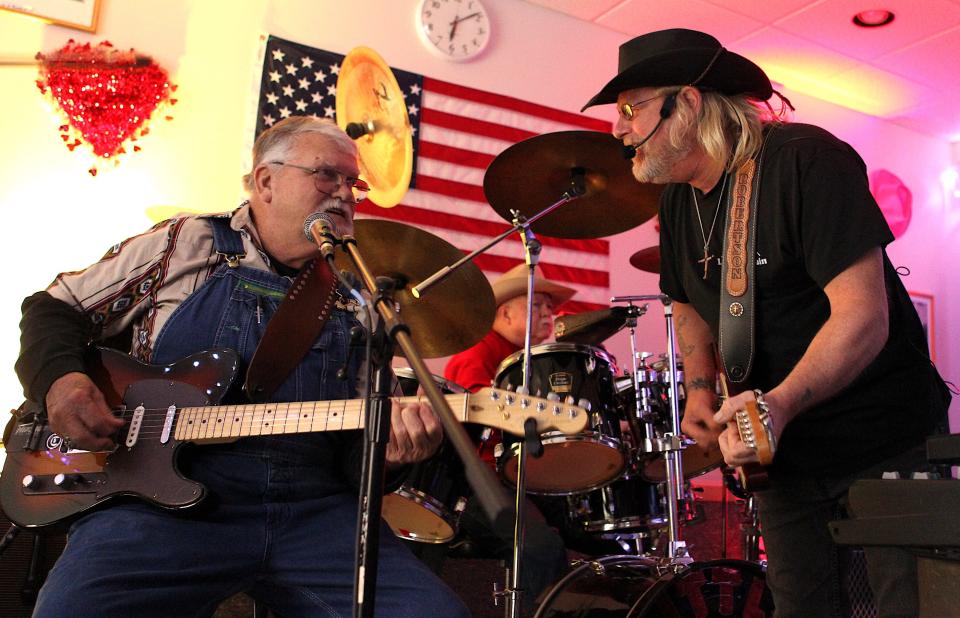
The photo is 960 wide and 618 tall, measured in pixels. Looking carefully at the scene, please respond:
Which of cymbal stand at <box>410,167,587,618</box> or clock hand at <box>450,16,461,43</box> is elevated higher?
clock hand at <box>450,16,461,43</box>

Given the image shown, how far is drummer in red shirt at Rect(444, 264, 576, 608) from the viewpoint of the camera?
3.68 m

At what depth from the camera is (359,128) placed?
384 cm

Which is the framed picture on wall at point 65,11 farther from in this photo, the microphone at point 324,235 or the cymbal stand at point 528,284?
the microphone at point 324,235

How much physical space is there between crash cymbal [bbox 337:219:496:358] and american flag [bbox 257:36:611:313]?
188 cm

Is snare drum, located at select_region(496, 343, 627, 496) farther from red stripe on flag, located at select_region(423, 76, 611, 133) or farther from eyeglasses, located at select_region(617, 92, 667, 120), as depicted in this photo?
red stripe on flag, located at select_region(423, 76, 611, 133)

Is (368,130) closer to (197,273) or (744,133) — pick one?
(197,273)

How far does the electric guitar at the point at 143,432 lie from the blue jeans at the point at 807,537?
108 cm

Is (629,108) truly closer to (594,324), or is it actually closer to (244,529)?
(594,324)

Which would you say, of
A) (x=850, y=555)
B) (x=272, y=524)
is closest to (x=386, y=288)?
(x=272, y=524)

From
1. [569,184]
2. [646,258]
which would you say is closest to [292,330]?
[569,184]

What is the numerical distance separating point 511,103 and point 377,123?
2324mm

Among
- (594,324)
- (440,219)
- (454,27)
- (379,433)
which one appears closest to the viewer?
(379,433)

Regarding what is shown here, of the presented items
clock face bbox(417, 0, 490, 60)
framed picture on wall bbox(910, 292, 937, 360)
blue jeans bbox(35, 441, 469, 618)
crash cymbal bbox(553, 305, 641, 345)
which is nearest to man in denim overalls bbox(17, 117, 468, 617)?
blue jeans bbox(35, 441, 469, 618)

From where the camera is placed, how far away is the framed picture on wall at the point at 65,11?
4832 millimetres
